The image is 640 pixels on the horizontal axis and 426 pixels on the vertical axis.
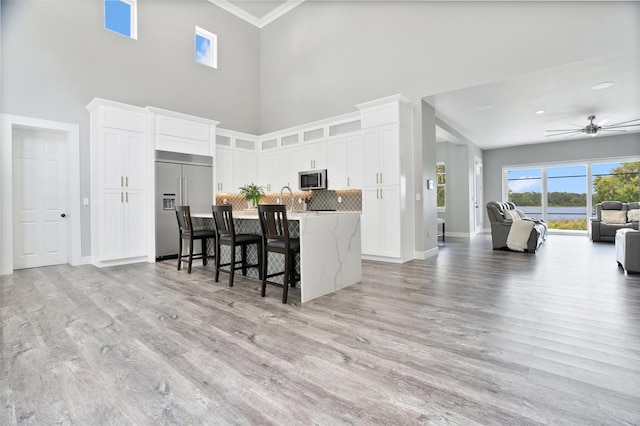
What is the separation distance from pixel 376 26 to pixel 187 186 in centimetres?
472

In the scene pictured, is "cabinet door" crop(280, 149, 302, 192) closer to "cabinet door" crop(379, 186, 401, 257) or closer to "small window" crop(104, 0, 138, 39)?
"cabinet door" crop(379, 186, 401, 257)

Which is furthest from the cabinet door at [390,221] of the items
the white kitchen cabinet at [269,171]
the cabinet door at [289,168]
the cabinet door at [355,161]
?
the white kitchen cabinet at [269,171]

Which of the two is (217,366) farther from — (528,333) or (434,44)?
(434,44)

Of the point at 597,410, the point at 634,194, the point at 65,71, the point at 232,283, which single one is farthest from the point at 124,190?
the point at 634,194

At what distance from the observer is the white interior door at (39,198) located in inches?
182

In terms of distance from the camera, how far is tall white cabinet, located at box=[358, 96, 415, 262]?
5.04 metres

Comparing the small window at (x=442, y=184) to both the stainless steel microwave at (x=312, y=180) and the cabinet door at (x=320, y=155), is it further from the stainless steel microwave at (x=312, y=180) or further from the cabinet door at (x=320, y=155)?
the stainless steel microwave at (x=312, y=180)

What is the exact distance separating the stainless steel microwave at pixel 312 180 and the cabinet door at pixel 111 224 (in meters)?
3.23

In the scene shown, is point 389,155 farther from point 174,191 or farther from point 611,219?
point 611,219

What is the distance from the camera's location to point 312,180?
6172 millimetres

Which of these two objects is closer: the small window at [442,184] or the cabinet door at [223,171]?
the cabinet door at [223,171]

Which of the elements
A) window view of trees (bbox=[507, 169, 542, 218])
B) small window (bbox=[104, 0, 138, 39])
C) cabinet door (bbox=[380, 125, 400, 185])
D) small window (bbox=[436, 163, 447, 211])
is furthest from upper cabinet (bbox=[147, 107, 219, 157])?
window view of trees (bbox=[507, 169, 542, 218])

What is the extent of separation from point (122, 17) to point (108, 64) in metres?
1.04

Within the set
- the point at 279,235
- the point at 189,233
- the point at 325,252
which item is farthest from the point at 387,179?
the point at 189,233
